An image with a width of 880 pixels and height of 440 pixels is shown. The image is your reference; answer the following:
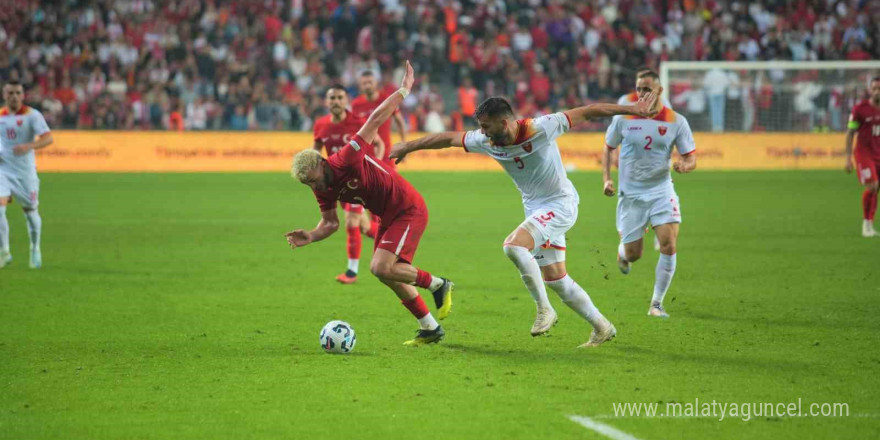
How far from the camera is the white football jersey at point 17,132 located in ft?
42.8

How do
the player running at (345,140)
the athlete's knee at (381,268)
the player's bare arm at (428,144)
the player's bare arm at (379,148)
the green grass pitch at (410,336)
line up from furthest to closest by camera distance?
1. the player's bare arm at (379,148)
2. the player running at (345,140)
3. the athlete's knee at (381,268)
4. the player's bare arm at (428,144)
5. the green grass pitch at (410,336)

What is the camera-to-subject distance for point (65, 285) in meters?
11.6

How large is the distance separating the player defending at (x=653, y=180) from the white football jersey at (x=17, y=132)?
7516 millimetres

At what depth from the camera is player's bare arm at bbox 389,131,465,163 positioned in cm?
759

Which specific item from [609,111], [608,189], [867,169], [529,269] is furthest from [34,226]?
[867,169]

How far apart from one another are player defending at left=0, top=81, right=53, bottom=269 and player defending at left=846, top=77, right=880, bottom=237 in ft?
38.9

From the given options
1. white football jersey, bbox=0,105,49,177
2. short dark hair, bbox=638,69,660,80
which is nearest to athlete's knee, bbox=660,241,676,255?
short dark hair, bbox=638,69,660,80

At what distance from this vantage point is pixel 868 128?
51.8ft

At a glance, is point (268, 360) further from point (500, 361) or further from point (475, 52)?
point (475, 52)

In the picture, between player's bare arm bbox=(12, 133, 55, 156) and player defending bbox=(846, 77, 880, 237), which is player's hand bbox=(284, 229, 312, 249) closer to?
player's bare arm bbox=(12, 133, 55, 156)

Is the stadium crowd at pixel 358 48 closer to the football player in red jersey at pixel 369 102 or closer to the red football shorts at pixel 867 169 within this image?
the football player in red jersey at pixel 369 102

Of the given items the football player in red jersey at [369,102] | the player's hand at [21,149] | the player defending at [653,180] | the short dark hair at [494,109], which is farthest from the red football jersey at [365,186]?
the player's hand at [21,149]

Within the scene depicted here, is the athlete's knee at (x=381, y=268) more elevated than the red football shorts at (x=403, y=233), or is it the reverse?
the red football shorts at (x=403, y=233)

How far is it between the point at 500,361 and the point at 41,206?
52.1ft
